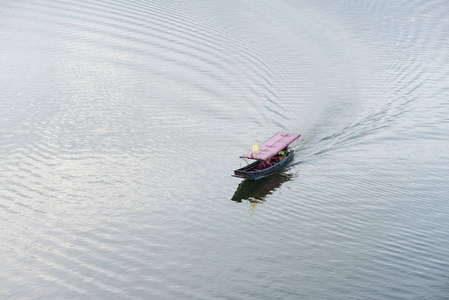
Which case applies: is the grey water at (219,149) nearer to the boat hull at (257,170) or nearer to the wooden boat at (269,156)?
the boat hull at (257,170)

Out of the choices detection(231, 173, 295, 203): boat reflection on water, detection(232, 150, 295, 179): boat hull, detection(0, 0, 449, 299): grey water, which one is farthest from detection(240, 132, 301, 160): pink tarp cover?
detection(231, 173, 295, 203): boat reflection on water

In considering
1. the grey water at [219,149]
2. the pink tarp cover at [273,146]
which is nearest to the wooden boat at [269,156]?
the pink tarp cover at [273,146]

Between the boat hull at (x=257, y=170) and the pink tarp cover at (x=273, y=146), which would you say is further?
the pink tarp cover at (x=273, y=146)

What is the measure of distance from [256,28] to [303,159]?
2732 centimetres

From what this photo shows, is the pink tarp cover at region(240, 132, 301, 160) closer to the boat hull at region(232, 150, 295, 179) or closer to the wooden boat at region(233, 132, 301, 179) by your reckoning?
the wooden boat at region(233, 132, 301, 179)

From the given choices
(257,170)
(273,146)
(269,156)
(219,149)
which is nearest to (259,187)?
(257,170)

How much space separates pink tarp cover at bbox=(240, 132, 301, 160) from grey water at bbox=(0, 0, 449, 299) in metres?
1.61

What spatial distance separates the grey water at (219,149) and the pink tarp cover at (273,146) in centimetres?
161

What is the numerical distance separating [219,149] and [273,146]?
4.34 metres

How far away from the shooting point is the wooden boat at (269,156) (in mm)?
39719

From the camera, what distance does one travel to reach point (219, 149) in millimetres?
43656

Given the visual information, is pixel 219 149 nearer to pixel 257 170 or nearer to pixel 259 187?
pixel 257 170

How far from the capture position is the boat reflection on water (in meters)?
37.6

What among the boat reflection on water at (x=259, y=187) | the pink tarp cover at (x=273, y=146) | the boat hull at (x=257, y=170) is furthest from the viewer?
the pink tarp cover at (x=273, y=146)
